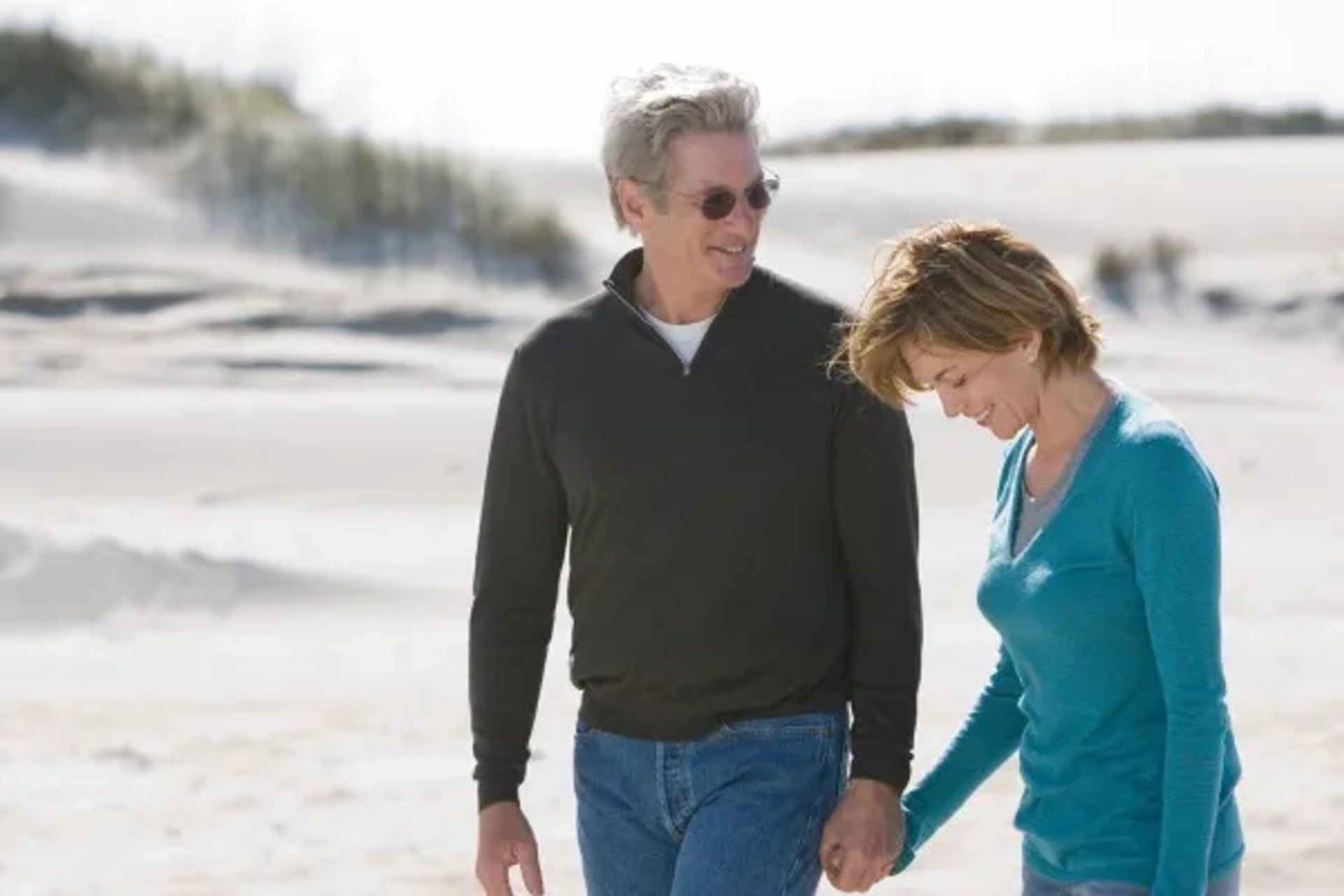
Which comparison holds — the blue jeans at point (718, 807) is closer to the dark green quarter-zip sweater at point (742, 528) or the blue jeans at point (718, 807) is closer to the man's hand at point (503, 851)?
the dark green quarter-zip sweater at point (742, 528)

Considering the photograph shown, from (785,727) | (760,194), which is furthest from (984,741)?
(760,194)

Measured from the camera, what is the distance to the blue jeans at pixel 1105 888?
3336 millimetres

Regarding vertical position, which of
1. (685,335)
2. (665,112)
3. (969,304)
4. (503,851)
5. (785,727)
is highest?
(665,112)

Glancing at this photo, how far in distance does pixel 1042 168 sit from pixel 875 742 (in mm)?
23912

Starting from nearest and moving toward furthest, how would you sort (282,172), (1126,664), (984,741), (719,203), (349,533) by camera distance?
1. (1126,664)
2. (984,741)
3. (719,203)
4. (349,533)
5. (282,172)

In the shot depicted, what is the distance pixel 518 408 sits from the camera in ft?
13.1

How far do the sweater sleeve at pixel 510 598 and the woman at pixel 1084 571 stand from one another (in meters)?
0.69

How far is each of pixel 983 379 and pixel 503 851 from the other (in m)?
1.08

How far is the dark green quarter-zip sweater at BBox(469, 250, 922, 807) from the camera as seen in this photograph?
3.79 metres

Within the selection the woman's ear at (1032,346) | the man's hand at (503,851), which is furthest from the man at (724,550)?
the woman's ear at (1032,346)

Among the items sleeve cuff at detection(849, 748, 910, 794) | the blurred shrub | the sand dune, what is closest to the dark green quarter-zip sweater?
sleeve cuff at detection(849, 748, 910, 794)

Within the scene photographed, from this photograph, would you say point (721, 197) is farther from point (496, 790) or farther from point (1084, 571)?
point (496, 790)

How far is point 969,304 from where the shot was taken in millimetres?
3348

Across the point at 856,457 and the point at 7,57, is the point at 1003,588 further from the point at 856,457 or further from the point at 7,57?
the point at 7,57
